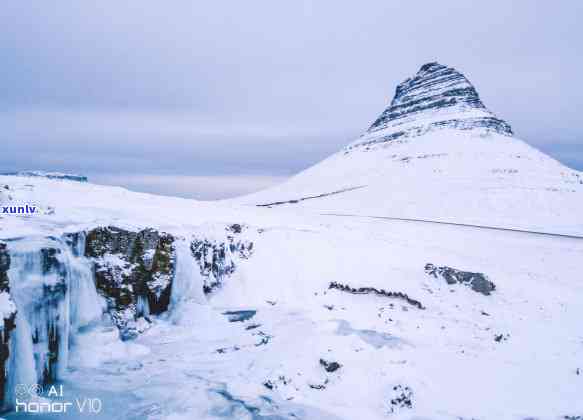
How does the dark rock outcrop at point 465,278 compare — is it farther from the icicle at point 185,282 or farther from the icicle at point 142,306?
the icicle at point 142,306

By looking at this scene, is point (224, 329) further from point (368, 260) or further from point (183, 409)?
point (368, 260)

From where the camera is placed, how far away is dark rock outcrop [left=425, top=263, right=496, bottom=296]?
57.3 ft

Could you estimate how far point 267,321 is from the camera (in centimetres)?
1372

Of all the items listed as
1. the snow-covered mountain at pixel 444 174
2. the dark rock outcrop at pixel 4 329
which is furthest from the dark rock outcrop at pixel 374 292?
the snow-covered mountain at pixel 444 174

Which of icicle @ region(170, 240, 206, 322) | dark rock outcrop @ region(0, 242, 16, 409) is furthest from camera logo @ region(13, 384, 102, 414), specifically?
icicle @ region(170, 240, 206, 322)

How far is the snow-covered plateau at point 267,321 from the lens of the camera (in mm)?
8758

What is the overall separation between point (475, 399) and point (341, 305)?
6824mm

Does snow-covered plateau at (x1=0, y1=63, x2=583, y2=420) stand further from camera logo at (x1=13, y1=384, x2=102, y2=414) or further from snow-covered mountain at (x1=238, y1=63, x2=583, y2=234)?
snow-covered mountain at (x1=238, y1=63, x2=583, y2=234)

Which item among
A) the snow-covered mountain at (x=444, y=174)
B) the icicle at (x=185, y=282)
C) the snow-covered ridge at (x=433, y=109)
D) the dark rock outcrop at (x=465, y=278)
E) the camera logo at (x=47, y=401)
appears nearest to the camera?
the camera logo at (x=47, y=401)

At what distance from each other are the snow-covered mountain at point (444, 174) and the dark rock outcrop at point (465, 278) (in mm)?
21853

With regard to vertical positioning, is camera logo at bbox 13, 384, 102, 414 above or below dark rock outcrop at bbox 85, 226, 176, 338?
below

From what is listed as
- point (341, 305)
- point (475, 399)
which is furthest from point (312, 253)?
point (475, 399)

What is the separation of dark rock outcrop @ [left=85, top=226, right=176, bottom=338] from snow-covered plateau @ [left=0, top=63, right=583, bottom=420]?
0.17 ft

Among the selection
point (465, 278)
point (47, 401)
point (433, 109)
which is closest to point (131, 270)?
point (47, 401)
